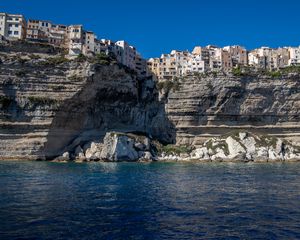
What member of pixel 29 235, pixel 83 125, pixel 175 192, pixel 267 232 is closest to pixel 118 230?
pixel 29 235

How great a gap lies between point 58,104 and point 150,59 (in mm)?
45679

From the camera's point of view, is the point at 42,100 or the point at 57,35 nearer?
the point at 42,100

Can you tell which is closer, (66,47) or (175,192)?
(175,192)

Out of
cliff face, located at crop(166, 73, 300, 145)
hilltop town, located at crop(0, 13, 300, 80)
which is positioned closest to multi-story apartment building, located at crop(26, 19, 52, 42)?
hilltop town, located at crop(0, 13, 300, 80)

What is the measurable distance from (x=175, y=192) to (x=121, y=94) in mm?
46990

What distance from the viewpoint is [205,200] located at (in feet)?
61.4

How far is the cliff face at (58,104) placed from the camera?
5878cm

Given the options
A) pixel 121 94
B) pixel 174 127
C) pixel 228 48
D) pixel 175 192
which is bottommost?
pixel 175 192

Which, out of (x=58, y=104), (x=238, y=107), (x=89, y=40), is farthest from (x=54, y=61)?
(x=238, y=107)

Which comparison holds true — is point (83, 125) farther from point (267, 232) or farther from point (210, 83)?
point (267, 232)

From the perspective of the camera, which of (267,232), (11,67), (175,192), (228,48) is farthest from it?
(228,48)

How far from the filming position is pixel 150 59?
10138 centimetres

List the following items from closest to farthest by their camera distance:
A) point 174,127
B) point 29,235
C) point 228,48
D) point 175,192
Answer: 1. point 29,235
2. point 175,192
3. point 174,127
4. point 228,48

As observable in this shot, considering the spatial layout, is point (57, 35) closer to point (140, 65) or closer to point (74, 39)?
point (74, 39)
